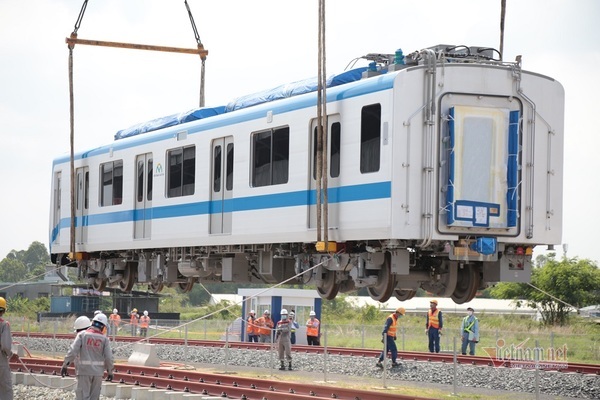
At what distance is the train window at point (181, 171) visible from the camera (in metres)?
21.9

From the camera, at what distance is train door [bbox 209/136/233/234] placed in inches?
816

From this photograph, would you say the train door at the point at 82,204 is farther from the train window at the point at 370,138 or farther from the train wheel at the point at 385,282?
the train window at the point at 370,138

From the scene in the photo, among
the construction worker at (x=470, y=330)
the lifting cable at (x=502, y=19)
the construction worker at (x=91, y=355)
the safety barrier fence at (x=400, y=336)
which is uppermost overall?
the lifting cable at (x=502, y=19)

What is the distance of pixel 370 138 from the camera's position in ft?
56.7

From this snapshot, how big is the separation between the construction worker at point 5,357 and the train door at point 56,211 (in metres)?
11.8

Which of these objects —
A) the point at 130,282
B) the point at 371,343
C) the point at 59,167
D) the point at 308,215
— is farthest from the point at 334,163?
the point at 371,343

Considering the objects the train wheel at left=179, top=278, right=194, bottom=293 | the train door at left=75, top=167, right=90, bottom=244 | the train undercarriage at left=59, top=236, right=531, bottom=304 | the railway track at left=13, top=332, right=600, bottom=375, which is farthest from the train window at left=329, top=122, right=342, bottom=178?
the train door at left=75, top=167, right=90, bottom=244

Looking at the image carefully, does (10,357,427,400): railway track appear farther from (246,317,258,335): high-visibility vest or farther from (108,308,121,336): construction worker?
(246,317,258,335): high-visibility vest

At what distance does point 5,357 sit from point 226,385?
509cm

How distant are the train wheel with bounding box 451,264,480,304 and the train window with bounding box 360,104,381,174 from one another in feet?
9.11

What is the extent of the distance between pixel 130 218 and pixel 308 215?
6755mm

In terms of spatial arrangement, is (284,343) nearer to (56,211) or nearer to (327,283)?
(327,283)

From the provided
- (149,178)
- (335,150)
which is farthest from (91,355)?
(149,178)

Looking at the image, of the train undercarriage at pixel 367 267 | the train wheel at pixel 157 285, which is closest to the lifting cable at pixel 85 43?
the train wheel at pixel 157 285
